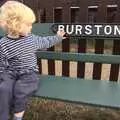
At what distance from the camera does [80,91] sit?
2963 millimetres

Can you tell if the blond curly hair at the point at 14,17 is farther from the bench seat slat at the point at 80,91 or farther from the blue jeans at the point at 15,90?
the bench seat slat at the point at 80,91

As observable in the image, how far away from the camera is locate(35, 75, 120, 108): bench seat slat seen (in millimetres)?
2773

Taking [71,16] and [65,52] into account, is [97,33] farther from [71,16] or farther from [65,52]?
[71,16]

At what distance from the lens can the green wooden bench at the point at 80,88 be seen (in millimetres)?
2789

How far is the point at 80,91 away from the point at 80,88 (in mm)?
78

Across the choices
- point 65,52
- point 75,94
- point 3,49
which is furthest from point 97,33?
point 3,49

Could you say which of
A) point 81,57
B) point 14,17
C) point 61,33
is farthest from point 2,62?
point 81,57

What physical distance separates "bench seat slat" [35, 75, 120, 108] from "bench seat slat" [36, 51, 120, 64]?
0.18 m

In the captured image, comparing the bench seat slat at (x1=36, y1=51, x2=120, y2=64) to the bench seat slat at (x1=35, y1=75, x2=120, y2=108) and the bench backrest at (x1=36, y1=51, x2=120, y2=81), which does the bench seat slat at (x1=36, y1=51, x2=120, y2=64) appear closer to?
the bench backrest at (x1=36, y1=51, x2=120, y2=81)

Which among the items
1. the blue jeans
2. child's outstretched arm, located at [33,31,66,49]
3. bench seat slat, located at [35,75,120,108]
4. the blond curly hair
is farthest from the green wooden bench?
the blond curly hair

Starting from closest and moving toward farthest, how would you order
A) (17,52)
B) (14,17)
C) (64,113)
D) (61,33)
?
(14,17)
(17,52)
(61,33)
(64,113)

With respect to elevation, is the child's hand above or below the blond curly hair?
below

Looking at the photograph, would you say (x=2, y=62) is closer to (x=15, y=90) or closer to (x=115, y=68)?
(x=15, y=90)

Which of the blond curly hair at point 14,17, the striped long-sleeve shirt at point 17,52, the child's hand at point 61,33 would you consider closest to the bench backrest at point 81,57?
the child's hand at point 61,33
